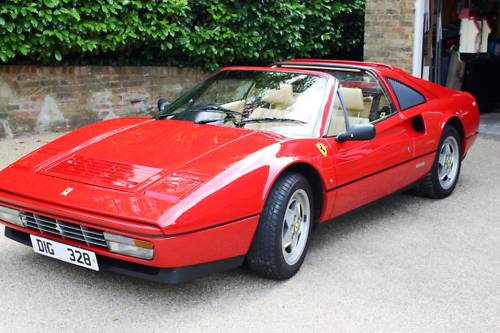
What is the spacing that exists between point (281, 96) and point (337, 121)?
448 mm

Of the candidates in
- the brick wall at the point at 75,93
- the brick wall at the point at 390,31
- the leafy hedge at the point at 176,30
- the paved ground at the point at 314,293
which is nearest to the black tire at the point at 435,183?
the paved ground at the point at 314,293

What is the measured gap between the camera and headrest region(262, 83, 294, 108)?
4473 mm

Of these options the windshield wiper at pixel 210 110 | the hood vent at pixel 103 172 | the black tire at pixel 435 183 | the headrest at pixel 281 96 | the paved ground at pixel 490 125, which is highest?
the headrest at pixel 281 96

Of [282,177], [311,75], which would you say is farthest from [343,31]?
[282,177]

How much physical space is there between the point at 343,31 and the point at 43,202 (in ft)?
27.9

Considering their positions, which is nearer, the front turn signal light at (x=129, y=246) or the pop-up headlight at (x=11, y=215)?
the front turn signal light at (x=129, y=246)

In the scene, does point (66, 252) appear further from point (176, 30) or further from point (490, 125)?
point (490, 125)

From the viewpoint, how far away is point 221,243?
11.1ft

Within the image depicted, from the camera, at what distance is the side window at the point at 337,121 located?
4.36m

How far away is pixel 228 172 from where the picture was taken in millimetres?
3508

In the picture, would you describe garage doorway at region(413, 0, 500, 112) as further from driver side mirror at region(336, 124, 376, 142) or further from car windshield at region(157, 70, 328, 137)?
driver side mirror at region(336, 124, 376, 142)

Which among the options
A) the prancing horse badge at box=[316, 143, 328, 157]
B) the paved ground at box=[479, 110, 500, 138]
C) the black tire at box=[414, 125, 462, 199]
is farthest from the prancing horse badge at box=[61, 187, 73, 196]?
the paved ground at box=[479, 110, 500, 138]

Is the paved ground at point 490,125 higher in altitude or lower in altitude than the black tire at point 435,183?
lower

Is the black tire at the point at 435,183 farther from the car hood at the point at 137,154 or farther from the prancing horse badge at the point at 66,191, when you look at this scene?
the prancing horse badge at the point at 66,191
